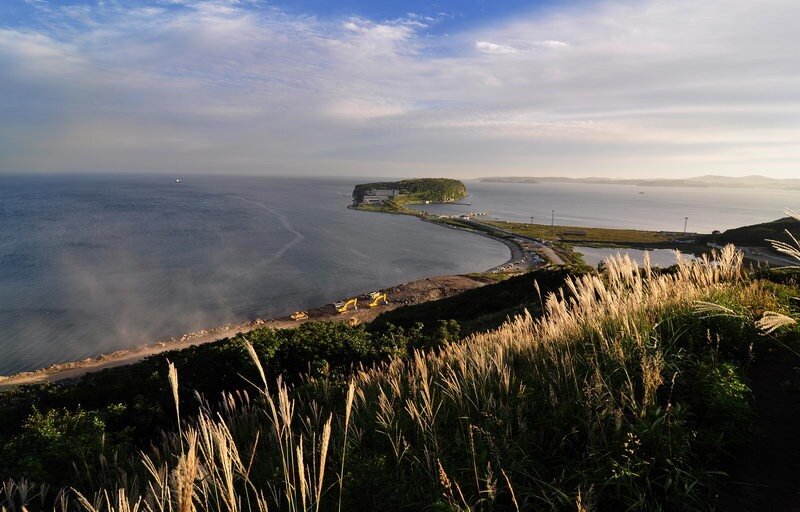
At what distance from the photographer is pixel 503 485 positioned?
9.45 feet

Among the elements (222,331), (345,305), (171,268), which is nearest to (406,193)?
(171,268)

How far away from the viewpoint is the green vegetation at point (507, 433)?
8.56 ft

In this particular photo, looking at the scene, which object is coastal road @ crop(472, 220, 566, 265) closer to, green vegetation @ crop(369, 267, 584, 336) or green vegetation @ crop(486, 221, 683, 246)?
green vegetation @ crop(486, 221, 683, 246)

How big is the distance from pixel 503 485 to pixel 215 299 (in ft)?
145

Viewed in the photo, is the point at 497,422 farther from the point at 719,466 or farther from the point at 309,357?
the point at 309,357

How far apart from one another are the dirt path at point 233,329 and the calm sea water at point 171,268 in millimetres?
2431

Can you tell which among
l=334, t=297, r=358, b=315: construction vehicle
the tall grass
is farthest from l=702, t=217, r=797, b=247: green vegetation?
the tall grass

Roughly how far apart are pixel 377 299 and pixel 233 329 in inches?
560

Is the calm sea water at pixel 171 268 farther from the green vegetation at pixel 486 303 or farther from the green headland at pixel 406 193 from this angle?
the green headland at pixel 406 193

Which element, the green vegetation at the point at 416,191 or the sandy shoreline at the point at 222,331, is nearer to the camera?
the sandy shoreline at the point at 222,331

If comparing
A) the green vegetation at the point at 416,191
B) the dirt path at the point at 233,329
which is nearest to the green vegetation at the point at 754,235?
the dirt path at the point at 233,329

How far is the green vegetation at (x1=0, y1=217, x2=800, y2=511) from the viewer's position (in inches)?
103

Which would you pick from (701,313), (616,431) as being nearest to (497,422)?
(616,431)

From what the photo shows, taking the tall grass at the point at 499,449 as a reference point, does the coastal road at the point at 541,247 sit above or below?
below
